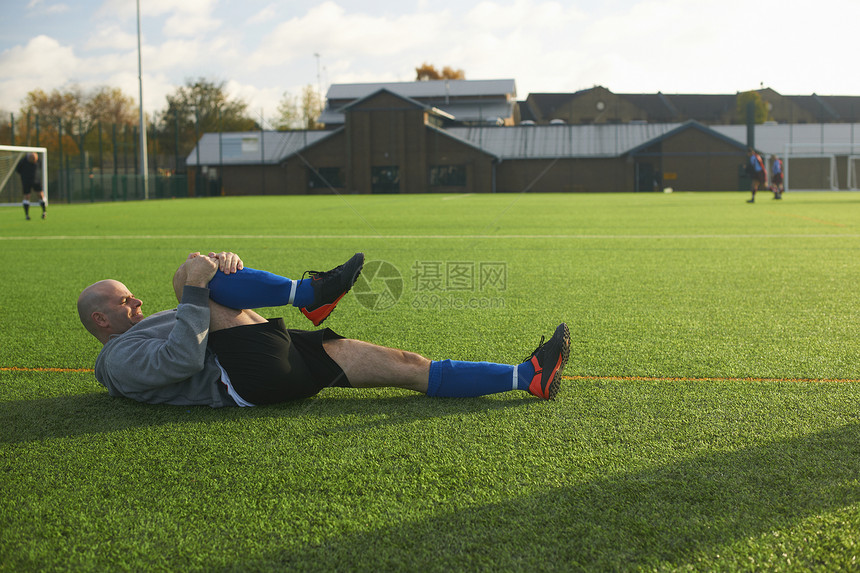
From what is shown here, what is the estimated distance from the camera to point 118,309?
3324mm

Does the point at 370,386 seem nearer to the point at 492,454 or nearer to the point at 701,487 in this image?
the point at 492,454

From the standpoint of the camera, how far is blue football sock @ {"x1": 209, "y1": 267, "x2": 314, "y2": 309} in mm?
3066

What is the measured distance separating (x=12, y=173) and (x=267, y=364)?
28.8 metres

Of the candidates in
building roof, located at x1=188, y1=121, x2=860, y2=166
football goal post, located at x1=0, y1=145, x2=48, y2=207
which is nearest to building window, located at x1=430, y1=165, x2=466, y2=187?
building roof, located at x1=188, y1=121, x2=860, y2=166

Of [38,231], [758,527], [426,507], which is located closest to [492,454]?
[426,507]

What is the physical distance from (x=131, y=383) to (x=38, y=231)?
1387cm

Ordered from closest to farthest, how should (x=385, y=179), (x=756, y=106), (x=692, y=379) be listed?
(x=692, y=379) → (x=385, y=179) → (x=756, y=106)

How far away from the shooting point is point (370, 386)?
339cm

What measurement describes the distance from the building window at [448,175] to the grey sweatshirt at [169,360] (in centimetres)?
5317

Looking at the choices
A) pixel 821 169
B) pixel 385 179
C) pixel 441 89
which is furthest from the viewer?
pixel 441 89

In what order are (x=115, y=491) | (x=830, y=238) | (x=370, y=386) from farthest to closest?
(x=830, y=238)
(x=370, y=386)
(x=115, y=491)

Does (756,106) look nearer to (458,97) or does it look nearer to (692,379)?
(458,97)

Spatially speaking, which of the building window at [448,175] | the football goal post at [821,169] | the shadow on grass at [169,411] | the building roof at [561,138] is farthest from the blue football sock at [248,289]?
the football goal post at [821,169]

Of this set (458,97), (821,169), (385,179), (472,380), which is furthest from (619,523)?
(458,97)
